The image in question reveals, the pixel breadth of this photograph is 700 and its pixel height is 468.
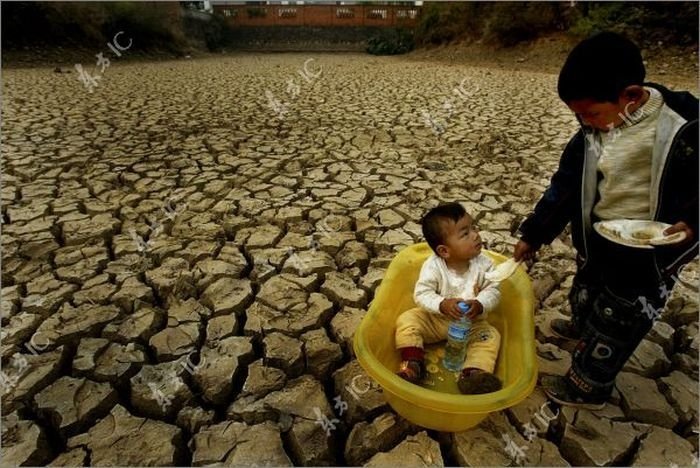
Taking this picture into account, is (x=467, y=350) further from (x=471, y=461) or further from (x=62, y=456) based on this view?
(x=62, y=456)

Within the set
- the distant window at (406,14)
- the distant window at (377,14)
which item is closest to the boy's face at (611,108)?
the distant window at (406,14)

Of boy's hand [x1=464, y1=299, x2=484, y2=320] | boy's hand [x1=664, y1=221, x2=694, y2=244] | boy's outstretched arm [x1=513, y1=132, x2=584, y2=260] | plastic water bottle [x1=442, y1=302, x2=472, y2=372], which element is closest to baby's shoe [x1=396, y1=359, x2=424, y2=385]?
plastic water bottle [x1=442, y1=302, x2=472, y2=372]

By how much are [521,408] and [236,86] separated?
6896mm

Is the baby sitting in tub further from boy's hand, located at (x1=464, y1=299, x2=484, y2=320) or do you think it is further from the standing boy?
the standing boy

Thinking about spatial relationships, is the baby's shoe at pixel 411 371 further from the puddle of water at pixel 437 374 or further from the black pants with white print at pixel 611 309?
the black pants with white print at pixel 611 309

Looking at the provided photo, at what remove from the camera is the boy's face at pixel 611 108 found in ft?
3.63

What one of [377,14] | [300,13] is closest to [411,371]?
[377,14]

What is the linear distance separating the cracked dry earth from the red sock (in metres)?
0.17

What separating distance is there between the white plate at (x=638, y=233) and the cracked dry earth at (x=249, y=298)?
0.61m

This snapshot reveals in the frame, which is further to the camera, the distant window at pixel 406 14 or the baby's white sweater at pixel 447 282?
the distant window at pixel 406 14

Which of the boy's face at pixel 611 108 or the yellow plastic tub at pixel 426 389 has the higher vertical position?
the boy's face at pixel 611 108

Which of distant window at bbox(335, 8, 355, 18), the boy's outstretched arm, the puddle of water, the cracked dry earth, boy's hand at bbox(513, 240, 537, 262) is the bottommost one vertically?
the puddle of water

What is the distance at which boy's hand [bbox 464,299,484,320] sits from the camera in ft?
4.78

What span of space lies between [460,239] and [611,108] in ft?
1.91
